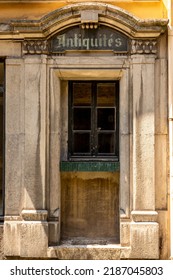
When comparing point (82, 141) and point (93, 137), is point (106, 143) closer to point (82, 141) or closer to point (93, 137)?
point (93, 137)

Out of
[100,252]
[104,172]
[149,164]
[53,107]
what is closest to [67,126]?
[53,107]

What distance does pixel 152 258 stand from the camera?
9742 mm

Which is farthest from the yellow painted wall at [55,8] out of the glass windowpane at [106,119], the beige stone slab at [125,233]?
the beige stone slab at [125,233]

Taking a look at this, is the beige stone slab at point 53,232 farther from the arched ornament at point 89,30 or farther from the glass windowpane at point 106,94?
the arched ornament at point 89,30

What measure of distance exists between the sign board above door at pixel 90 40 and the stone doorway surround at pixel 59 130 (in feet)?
0.42

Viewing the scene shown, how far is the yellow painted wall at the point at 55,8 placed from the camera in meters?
10.0

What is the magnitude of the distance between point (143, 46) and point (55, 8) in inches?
79.2

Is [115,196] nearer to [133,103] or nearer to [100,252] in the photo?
[100,252]

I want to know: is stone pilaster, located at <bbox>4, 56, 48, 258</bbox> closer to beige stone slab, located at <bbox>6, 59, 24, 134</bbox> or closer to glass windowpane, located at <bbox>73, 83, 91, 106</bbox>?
Answer: beige stone slab, located at <bbox>6, 59, 24, 134</bbox>

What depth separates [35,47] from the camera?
392 inches

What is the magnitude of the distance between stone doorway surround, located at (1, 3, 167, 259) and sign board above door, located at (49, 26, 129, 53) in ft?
0.42

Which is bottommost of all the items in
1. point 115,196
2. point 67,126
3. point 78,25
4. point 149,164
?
point 115,196

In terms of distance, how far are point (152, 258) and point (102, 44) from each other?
450 centimetres

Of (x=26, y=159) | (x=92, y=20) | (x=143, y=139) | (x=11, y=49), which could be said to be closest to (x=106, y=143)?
(x=143, y=139)
